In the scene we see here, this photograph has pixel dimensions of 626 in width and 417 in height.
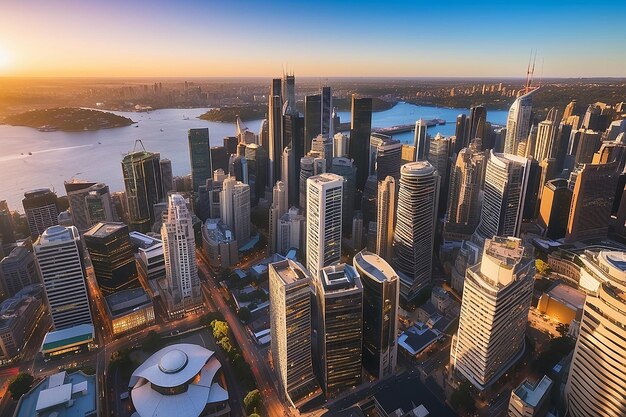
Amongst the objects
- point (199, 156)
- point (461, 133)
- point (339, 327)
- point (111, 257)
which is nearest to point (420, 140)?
point (461, 133)

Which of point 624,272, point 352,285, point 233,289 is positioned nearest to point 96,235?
point 233,289

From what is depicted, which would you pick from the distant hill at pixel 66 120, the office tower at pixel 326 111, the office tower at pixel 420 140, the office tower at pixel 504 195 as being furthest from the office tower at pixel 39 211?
the office tower at pixel 420 140

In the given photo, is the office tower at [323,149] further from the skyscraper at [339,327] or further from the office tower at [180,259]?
the skyscraper at [339,327]

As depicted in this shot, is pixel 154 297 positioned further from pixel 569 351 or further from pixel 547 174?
pixel 547 174

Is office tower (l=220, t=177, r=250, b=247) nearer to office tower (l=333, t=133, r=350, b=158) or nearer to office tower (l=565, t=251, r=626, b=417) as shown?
office tower (l=333, t=133, r=350, b=158)

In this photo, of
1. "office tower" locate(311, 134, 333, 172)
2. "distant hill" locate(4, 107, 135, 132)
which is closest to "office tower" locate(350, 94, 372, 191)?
"office tower" locate(311, 134, 333, 172)

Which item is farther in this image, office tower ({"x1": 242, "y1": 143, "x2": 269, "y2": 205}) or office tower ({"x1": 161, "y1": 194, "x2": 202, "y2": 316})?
office tower ({"x1": 242, "y1": 143, "x2": 269, "y2": 205})
